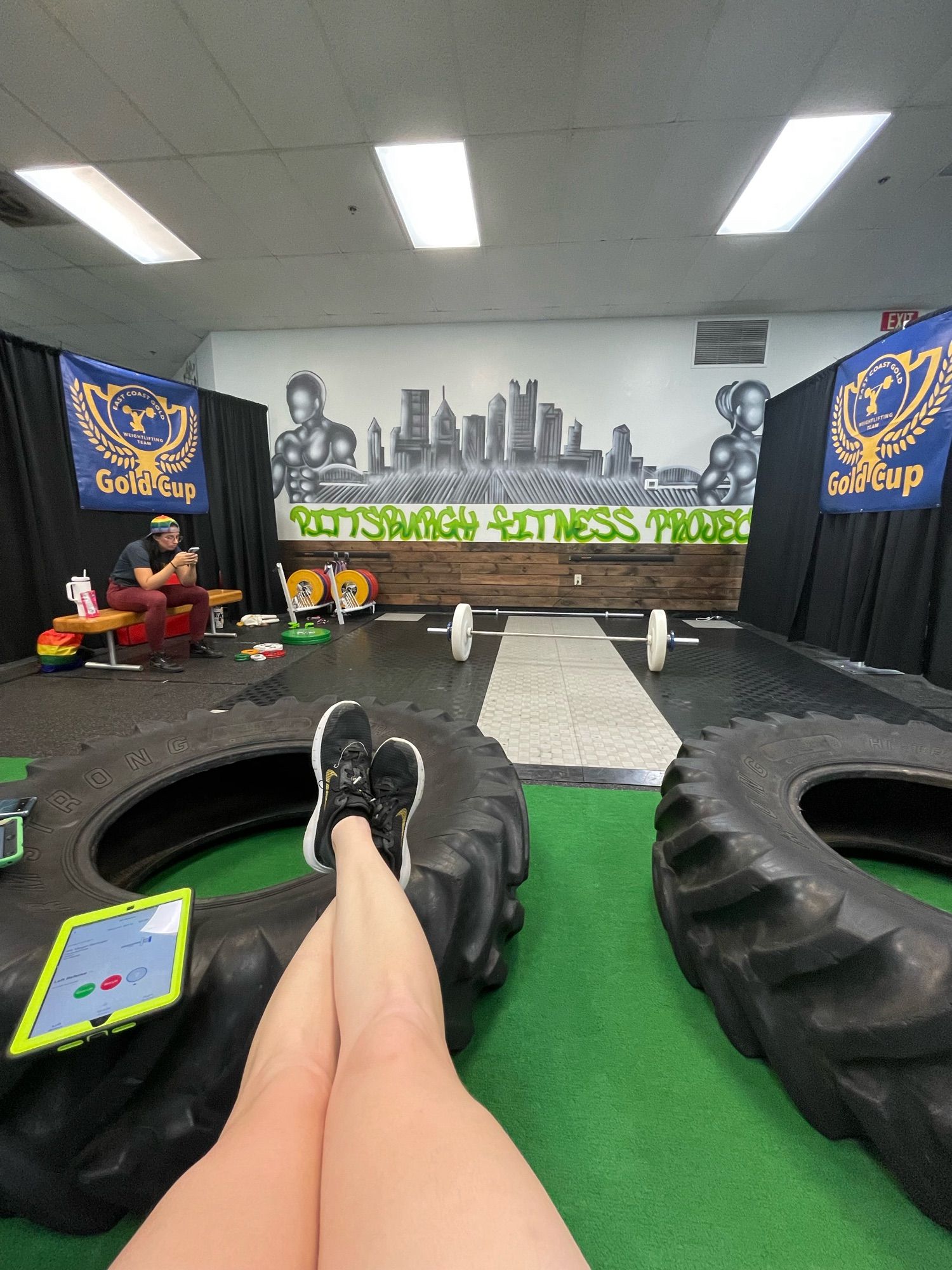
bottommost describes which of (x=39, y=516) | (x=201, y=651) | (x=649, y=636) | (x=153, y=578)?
(x=201, y=651)

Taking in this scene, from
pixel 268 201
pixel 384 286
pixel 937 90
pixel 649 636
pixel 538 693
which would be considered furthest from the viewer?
pixel 384 286

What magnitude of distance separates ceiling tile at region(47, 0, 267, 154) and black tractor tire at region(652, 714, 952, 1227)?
3635 mm

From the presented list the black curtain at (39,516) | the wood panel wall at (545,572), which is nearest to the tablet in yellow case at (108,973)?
the black curtain at (39,516)

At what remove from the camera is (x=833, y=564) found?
3.66 metres

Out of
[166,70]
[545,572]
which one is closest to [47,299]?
[166,70]

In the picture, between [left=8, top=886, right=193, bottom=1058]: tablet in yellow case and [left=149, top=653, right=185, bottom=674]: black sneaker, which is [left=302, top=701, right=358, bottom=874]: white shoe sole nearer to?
[left=8, top=886, right=193, bottom=1058]: tablet in yellow case

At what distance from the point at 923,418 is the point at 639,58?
7.82ft

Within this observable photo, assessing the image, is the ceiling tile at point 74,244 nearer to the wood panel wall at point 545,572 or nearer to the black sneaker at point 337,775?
the wood panel wall at point 545,572

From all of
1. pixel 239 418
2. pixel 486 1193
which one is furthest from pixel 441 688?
pixel 239 418

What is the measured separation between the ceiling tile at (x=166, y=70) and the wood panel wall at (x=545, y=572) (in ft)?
10.9

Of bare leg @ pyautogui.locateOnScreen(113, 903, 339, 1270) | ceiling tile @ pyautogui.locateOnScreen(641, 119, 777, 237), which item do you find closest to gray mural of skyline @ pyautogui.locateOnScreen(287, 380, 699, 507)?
ceiling tile @ pyautogui.locateOnScreen(641, 119, 777, 237)

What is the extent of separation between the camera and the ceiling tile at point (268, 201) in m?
2.95

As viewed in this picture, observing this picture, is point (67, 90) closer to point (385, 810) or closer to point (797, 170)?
→ point (385, 810)

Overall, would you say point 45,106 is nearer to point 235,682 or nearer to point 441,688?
point 235,682
